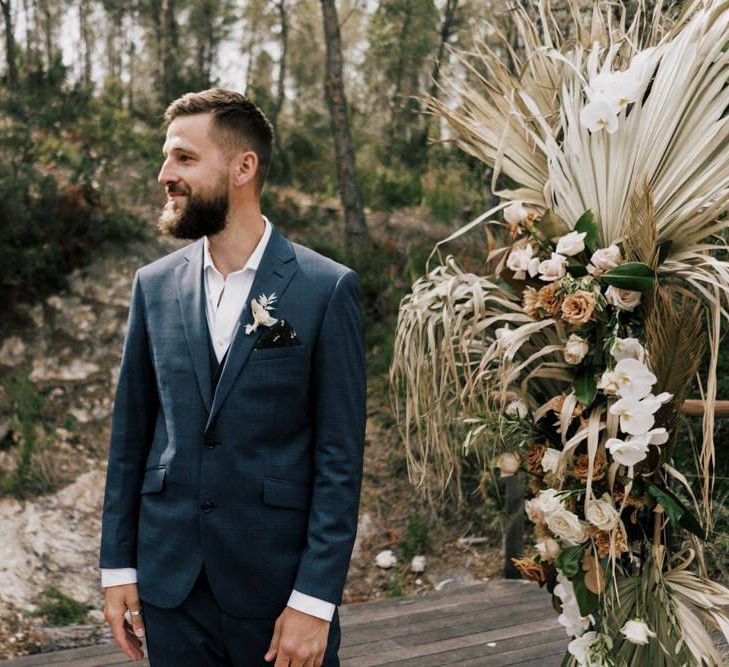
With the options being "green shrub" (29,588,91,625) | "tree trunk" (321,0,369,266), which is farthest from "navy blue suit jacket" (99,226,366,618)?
"tree trunk" (321,0,369,266)

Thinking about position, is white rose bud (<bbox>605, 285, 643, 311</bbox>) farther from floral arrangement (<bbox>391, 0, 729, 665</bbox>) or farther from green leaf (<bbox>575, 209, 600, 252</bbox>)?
green leaf (<bbox>575, 209, 600, 252</bbox>)

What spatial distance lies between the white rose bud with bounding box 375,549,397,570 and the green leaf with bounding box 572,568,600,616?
355 cm

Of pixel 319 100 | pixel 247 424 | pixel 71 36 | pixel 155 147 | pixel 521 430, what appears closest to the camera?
pixel 247 424

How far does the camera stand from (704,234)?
1894 mm

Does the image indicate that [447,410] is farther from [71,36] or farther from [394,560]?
[71,36]

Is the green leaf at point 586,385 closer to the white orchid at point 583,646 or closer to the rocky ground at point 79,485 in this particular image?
the white orchid at point 583,646

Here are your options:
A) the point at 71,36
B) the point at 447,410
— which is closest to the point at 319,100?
the point at 71,36

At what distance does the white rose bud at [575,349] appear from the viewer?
192 cm

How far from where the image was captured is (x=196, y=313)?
1.89 m

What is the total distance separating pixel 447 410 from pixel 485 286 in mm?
336

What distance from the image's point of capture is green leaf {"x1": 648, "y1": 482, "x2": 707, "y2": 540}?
6.18 ft

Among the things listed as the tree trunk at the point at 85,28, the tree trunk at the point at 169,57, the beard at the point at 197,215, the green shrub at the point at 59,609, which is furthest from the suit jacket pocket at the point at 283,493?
the tree trunk at the point at 85,28

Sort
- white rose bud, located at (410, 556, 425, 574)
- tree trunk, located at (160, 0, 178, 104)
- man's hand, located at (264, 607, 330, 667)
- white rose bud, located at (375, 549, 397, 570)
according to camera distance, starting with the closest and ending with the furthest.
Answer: man's hand, located at (264, 607, 330, 667) < white rose bud, located at (410, 556, 425, 574) < white rose bud, located at (375, 549, 397, 570) < tree trunk, located at (160, 0, 178, 104)

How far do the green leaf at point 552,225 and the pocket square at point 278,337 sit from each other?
639 millimetres
